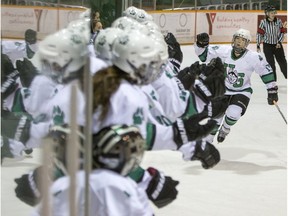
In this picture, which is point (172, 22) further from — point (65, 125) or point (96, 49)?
point (65, 125)

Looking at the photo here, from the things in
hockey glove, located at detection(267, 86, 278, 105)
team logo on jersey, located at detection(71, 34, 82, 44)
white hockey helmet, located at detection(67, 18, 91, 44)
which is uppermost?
white hockey helmet, located at detection(67, 18, 91, 44)

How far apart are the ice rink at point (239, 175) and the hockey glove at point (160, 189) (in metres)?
0.32

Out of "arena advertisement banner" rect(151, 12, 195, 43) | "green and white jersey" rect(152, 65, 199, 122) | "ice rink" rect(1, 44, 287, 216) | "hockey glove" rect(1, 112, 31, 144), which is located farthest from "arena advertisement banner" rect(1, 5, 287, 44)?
"hockey glove" rect(1, 112, 31, 144)

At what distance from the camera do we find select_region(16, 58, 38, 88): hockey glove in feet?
3.78

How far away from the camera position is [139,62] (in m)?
1.37

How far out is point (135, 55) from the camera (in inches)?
53.4

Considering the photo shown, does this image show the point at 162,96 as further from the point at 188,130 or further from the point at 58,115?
the point at 58,115

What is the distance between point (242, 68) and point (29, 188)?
9.77 feet

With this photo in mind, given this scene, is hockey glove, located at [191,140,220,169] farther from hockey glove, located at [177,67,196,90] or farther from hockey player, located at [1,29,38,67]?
hockey glove, located at [177,67,196,90]

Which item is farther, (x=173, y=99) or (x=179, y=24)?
(x=179, y=24)

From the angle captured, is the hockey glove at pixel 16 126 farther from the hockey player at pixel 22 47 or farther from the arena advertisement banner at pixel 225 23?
the arena advertisement banner at pixel 225 23

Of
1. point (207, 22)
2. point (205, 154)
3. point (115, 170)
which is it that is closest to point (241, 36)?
point (205, 154)

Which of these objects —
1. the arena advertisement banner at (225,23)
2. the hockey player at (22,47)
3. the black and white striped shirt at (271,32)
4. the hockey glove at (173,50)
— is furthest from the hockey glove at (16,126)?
the arena advertisement banner at (225,23)

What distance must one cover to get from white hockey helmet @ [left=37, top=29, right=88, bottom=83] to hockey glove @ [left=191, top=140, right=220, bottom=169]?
0.56 meters
